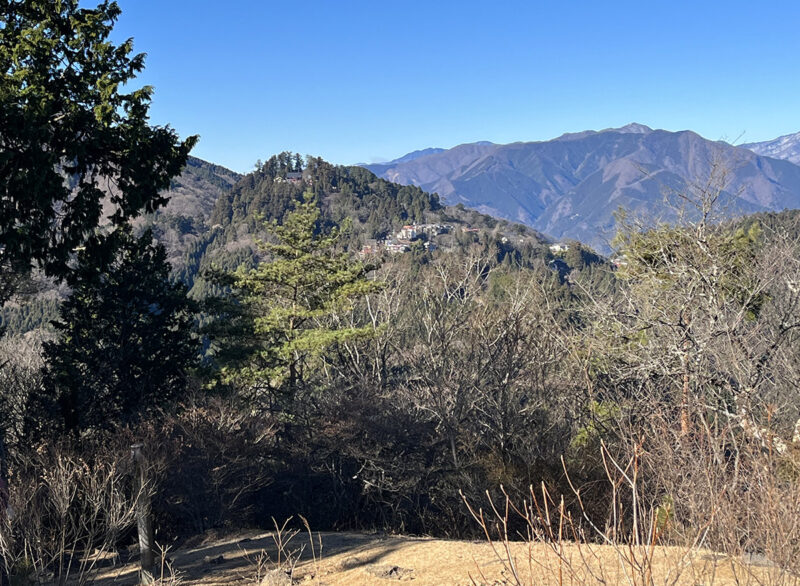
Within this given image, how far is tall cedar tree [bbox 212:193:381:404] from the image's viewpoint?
17.1 meters

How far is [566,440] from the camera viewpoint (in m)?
15.9

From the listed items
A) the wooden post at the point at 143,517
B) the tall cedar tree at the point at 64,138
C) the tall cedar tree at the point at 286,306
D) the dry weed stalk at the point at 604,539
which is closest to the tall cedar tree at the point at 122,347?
A: the tall cedar tree at the point at 286,306

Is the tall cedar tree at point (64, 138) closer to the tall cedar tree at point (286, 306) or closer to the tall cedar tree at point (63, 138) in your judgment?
the tall cedar tree at point (63, 138)

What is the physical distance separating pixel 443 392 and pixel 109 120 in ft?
33.1

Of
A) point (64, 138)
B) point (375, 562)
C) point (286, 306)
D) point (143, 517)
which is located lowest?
point (375, 562)

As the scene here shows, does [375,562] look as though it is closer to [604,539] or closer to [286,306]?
[604,539]

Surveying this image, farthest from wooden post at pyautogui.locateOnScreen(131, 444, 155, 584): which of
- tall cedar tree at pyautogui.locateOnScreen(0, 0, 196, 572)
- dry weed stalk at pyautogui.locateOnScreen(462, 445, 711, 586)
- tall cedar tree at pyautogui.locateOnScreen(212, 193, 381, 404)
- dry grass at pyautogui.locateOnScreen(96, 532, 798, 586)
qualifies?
tall cedar tree at pyautogui.locateOnScreen(212, 193, 381, 404)

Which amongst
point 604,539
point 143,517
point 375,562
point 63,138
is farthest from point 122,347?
point 604,539

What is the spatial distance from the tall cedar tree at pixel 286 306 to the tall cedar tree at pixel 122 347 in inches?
54.5

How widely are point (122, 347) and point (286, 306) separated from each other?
459 centimetres

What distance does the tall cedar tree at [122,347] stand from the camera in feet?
51.4

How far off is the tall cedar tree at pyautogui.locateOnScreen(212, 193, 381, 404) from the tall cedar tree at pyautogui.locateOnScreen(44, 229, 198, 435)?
4.54 feet

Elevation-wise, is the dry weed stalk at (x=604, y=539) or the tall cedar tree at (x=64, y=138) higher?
the tall cedar tree at (x=64, y=138)

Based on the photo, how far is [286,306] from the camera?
18734 millimetres
